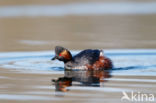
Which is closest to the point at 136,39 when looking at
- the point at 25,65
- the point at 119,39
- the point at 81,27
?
the point at 119,39

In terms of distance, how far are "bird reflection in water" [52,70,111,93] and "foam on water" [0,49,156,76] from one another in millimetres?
422

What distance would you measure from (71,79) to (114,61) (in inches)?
113

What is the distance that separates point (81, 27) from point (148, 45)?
20.0ft

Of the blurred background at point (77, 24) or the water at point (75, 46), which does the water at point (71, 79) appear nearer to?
the water at point (75, 46)

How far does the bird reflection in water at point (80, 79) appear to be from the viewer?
1162 cm

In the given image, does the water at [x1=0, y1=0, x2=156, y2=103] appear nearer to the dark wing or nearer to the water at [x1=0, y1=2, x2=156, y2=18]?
the water at [x1=0, y1=2, x2=156, y2=18]

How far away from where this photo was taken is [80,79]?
12.4m

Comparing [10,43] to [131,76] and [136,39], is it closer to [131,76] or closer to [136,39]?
[136,39]

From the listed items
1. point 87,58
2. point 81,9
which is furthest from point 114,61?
point 81,9

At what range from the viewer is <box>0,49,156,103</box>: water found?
→ 34.5ft

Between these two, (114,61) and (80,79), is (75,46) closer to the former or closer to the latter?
(114,61)

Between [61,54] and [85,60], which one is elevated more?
[61,54]

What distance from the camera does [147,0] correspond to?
30.1 metres

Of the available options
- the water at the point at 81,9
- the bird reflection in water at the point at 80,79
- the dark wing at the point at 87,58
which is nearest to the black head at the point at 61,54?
the dark wing at the point at 87,58
